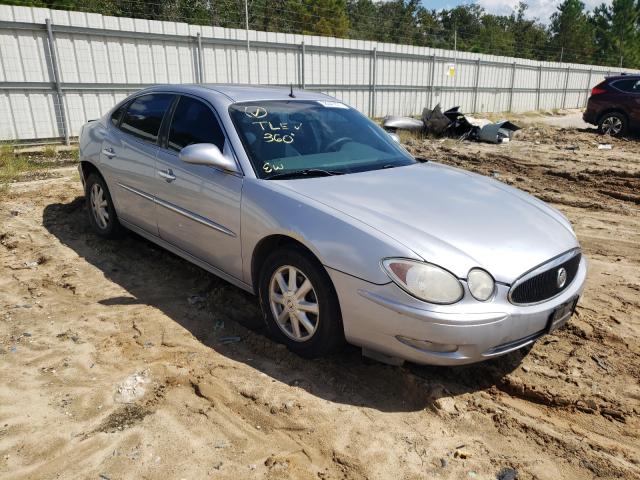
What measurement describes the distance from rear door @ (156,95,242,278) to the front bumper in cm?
108

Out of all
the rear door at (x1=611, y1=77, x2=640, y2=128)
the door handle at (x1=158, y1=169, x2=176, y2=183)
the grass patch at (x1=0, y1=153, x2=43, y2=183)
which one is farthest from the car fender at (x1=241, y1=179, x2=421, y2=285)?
the rear door at (x1=611, y1=77, x2=640, y2=128)

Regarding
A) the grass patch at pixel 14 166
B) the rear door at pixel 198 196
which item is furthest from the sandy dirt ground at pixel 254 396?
the grass patch at pixel 14 166

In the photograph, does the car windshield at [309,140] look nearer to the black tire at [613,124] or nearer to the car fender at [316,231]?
the car fender at [316,231]

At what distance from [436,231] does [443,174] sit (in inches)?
49.5

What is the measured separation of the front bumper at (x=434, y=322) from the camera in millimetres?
2750

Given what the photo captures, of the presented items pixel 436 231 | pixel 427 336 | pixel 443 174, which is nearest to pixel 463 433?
pixel 427 336

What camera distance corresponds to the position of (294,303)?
3.31m

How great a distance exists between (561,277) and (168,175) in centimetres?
296

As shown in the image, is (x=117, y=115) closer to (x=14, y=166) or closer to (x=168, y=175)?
(x=168, y=175)

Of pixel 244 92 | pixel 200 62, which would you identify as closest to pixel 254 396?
pixel 244 92

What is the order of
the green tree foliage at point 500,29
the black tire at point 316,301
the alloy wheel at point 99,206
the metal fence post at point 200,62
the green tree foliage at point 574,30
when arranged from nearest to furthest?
the black tire at point 316,301
the alloy wheel at point 99,206
the metal fence post at point 200,62
the green tree foliage at point 500,29
the green tree foliage at point 574,30

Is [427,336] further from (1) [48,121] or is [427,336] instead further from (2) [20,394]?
(1) [48,121]

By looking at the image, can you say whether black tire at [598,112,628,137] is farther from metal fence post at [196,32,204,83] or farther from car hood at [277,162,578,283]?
car hood at [277,162,578,283]

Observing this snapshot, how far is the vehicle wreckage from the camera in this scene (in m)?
13.6
